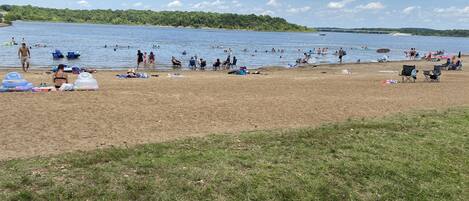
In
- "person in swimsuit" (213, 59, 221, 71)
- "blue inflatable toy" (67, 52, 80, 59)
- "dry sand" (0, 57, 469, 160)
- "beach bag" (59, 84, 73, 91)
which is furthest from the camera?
"blue inflatable toy" (67, 52, 80, 59)

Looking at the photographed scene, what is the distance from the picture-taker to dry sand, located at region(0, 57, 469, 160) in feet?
32.3

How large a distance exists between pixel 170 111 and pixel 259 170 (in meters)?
6.88

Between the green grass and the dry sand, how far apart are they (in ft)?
5.05

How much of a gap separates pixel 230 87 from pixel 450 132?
12702 mm

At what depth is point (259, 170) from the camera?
729cm

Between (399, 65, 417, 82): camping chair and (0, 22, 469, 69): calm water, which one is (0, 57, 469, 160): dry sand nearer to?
(399, 65, 417, 82): camping chair

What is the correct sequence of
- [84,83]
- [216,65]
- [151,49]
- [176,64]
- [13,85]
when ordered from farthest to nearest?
[151,49], [216,65], [176,64], [84,83], [13,85]

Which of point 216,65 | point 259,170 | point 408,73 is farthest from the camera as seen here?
point 216,65

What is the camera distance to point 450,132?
10289 mm

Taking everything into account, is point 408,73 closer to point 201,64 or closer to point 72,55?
point 201,64

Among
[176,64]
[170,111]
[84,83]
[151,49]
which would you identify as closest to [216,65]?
[176,64]

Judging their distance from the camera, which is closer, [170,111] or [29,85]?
[170,111]

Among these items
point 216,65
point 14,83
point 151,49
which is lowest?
point 151,49

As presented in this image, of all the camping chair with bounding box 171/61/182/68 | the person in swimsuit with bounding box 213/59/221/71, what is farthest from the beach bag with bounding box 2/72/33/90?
the person in swimsuit with bounding box 213/59/221/71
